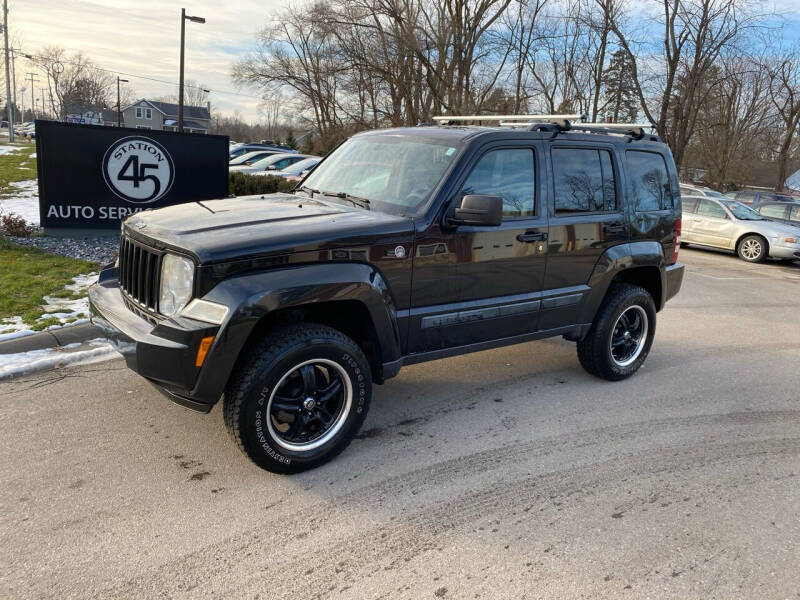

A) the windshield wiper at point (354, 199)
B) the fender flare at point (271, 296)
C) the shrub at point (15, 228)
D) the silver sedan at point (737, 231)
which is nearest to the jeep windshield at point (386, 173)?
the windshield wiper at point (354, 199)

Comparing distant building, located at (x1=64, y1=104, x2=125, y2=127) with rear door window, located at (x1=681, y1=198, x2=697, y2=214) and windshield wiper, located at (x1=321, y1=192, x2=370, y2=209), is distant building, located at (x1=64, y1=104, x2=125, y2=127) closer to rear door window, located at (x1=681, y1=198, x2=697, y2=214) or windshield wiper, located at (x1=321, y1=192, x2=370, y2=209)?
rear door window, located at (x1=681, y1=198, x2=697, y2=214)

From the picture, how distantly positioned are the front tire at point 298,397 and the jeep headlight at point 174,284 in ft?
1.49

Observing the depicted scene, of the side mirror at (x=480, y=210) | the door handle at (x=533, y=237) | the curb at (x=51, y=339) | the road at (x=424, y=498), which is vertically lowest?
the road at (x=424, y=498)

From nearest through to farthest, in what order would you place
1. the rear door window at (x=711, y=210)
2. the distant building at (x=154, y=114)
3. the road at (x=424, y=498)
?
the road at (x=424, y=498)
the rear door window at (x=711, y=210)
the distant building at (x=154, y=114)

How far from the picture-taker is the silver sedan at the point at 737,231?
14.4 m

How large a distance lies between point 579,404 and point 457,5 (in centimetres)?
2865

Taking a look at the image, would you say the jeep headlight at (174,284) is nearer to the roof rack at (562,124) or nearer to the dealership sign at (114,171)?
the roof rack at (562,124)

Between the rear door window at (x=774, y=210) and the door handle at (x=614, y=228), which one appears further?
the rear door window at (x=774, y=210)

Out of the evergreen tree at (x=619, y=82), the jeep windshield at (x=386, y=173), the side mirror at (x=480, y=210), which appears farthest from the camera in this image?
the evergreen tree at (x=619, y=82)

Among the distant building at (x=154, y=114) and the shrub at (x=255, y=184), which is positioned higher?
the distant building at (x=154, y=114)

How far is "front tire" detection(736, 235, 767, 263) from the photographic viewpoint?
14.6 metres

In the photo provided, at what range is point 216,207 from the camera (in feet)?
13.6

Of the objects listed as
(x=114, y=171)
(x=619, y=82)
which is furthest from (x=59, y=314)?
(x=619, y=82)

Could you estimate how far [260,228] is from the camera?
11.5ft
